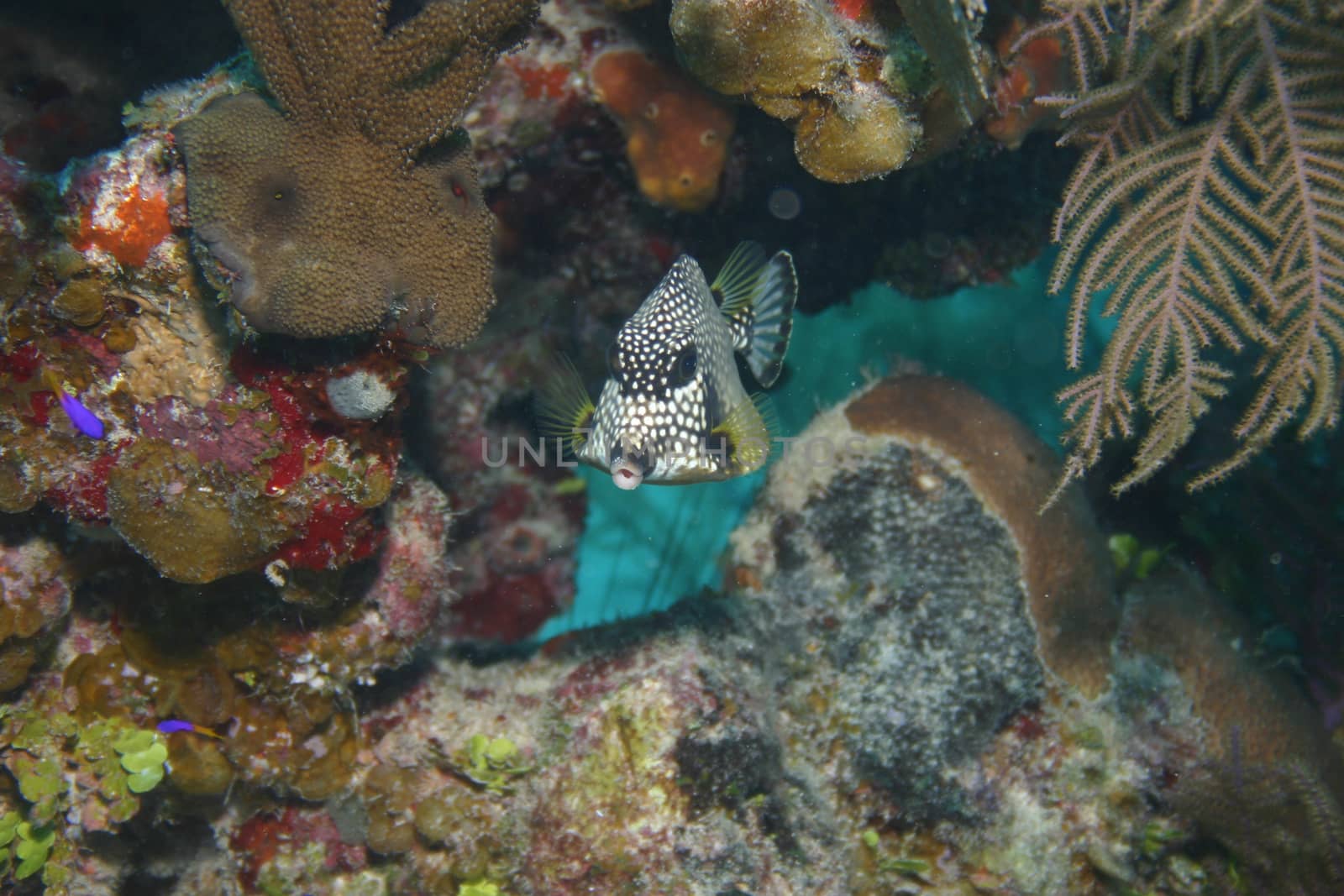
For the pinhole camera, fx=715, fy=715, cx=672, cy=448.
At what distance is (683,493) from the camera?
6.53 m

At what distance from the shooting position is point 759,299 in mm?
4949

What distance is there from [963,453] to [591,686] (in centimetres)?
318

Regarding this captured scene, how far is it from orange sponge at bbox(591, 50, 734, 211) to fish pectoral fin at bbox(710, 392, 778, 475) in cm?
190

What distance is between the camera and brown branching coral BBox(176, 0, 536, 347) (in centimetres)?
313

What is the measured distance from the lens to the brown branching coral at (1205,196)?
361 cm

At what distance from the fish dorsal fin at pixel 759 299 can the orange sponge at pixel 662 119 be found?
0.73 m

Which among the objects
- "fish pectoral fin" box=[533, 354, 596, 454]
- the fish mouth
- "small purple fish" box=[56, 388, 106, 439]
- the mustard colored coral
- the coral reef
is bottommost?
the coral reef

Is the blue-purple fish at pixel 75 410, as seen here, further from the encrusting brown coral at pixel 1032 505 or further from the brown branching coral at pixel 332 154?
the encrusting brown coral at pixel 1032 505

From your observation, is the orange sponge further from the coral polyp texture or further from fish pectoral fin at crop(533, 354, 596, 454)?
fish pectoral fin at crop(533, 354, 596, 454)

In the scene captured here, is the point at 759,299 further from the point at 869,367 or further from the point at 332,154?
the point at 332,154

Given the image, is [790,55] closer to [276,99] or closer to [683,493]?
[276,99]

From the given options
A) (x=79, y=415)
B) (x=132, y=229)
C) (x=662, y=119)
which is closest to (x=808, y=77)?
(x=662, y=119)

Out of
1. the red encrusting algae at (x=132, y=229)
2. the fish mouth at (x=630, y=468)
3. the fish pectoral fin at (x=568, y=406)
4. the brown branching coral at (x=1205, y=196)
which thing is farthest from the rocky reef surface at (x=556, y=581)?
the fish mouth at (x=630, y=468)

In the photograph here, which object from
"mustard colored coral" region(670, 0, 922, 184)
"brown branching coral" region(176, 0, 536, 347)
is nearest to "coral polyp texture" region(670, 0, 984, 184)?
"mustard colored coral" region(670, 0, 922, 184)
